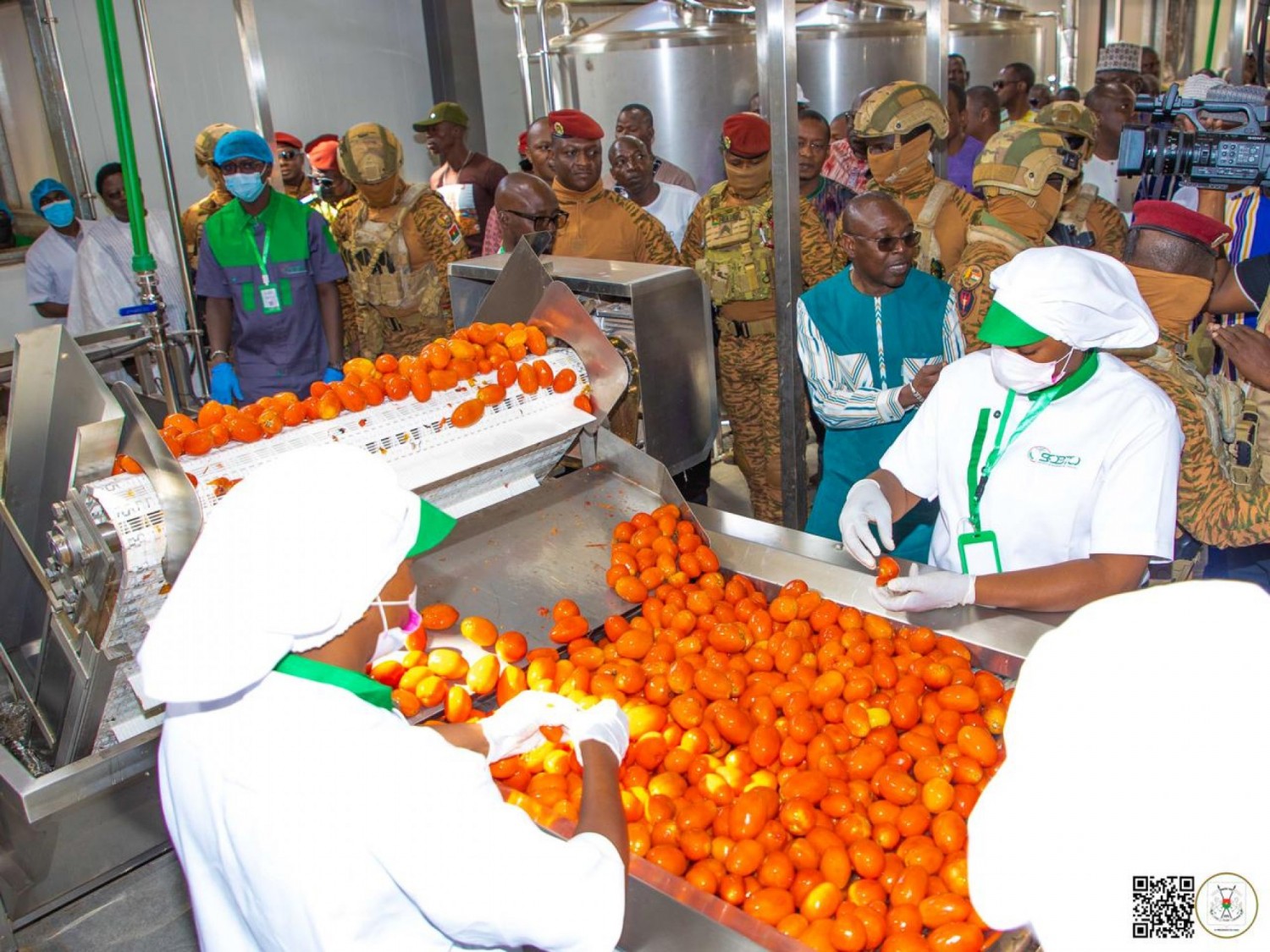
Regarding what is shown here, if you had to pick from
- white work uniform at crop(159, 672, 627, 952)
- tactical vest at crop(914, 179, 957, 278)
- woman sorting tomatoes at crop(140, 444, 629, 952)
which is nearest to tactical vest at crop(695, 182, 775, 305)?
tactical vest at crop(914, 179, 957, 278)

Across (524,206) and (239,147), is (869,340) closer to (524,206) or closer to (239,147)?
(524,206)

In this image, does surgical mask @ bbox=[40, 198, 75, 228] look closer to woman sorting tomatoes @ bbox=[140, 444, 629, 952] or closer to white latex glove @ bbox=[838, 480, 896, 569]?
white latex glove @ bbox=[838, 480, 896, 569]

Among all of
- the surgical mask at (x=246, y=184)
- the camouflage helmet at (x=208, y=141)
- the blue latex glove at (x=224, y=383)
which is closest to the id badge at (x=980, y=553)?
the blue latex glove at (x=224, y=383)

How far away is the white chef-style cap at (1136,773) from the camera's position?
0.77 meters

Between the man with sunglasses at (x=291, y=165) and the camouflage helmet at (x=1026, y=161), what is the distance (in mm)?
5245

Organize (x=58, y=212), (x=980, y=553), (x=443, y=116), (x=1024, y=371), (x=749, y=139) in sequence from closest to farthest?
(x=1024, y=371), (x=980, y=553), (x=749, y=139), (x=58, y=212), (x=443, y=116)

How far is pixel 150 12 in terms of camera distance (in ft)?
26.7

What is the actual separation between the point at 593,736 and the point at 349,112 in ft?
30.2

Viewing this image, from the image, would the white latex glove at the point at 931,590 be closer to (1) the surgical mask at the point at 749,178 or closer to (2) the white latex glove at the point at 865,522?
(2) the white latex glove at the point at 865,522

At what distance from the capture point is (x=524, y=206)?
14.9ft

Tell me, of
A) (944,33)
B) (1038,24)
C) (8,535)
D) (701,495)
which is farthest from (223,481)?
(1038,24)

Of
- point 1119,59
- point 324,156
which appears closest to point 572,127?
point 324,156

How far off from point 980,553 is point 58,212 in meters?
6.00

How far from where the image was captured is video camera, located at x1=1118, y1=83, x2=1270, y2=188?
3.54 meters
